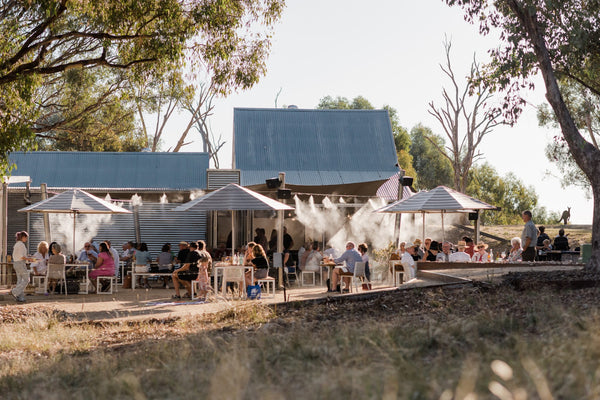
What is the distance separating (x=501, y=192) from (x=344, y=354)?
46.5 m

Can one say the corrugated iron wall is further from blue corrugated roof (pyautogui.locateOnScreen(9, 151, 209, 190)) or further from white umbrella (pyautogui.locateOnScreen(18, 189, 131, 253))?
white umbrella (pyautogui.locateOnScreen(18, 189, 131, 253))

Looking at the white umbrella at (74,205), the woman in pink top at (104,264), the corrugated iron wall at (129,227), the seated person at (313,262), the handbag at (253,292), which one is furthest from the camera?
the corrugated iron wall at (129,227)

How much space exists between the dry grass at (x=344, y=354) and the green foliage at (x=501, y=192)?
41.4 metres

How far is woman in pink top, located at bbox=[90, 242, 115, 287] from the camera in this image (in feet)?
52.1

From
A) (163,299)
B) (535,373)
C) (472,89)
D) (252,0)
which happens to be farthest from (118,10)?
(535,373)

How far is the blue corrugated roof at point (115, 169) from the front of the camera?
2286 cm

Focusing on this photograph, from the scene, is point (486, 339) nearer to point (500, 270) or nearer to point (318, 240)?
point (500, 270)

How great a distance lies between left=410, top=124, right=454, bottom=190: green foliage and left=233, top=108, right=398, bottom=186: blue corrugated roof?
101ft

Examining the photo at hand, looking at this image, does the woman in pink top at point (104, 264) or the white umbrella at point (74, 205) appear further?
the white umbrella at point (74, 205)

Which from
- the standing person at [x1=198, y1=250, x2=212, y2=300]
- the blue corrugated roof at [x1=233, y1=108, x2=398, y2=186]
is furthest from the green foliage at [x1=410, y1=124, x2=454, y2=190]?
the standing person at [x1=198, y1=250, x2=212, y2=300]

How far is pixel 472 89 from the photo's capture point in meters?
15.2

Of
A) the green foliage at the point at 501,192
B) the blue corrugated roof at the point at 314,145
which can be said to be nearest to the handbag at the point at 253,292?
the blue corrugated roof at the point at 314,145

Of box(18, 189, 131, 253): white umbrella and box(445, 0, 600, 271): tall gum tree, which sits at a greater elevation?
box(445, 0, 600, 271): tall gum tree

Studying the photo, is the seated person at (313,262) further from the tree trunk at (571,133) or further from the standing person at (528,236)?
the tree trunk at (571,133)
